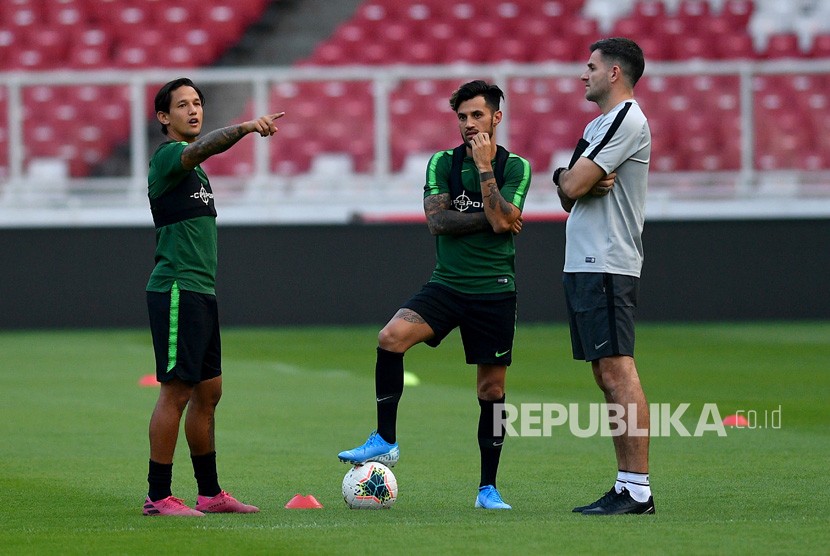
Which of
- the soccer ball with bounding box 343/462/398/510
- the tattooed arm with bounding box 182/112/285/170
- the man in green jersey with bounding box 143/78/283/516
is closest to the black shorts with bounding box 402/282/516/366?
the soccer ball with bounding box 343/462/398/510

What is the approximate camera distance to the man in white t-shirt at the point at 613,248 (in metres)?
6.37

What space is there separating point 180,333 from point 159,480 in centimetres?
66

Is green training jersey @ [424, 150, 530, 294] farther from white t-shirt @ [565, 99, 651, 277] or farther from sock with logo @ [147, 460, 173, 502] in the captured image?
sock with logo @ [147, 460, 173, 502]

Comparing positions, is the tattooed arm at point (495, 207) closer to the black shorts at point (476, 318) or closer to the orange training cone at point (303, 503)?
the black shorts at point (476, 318)

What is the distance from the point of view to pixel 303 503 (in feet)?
21.8

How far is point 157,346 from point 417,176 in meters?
12.0

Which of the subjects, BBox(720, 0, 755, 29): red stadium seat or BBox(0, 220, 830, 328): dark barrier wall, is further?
BBox(720, 0, 755, 29): red stadium seat

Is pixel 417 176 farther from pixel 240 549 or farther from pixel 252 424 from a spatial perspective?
pixel 240 549

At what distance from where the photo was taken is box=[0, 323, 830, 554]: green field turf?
19.2 ft

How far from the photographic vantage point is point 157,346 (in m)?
6.48
